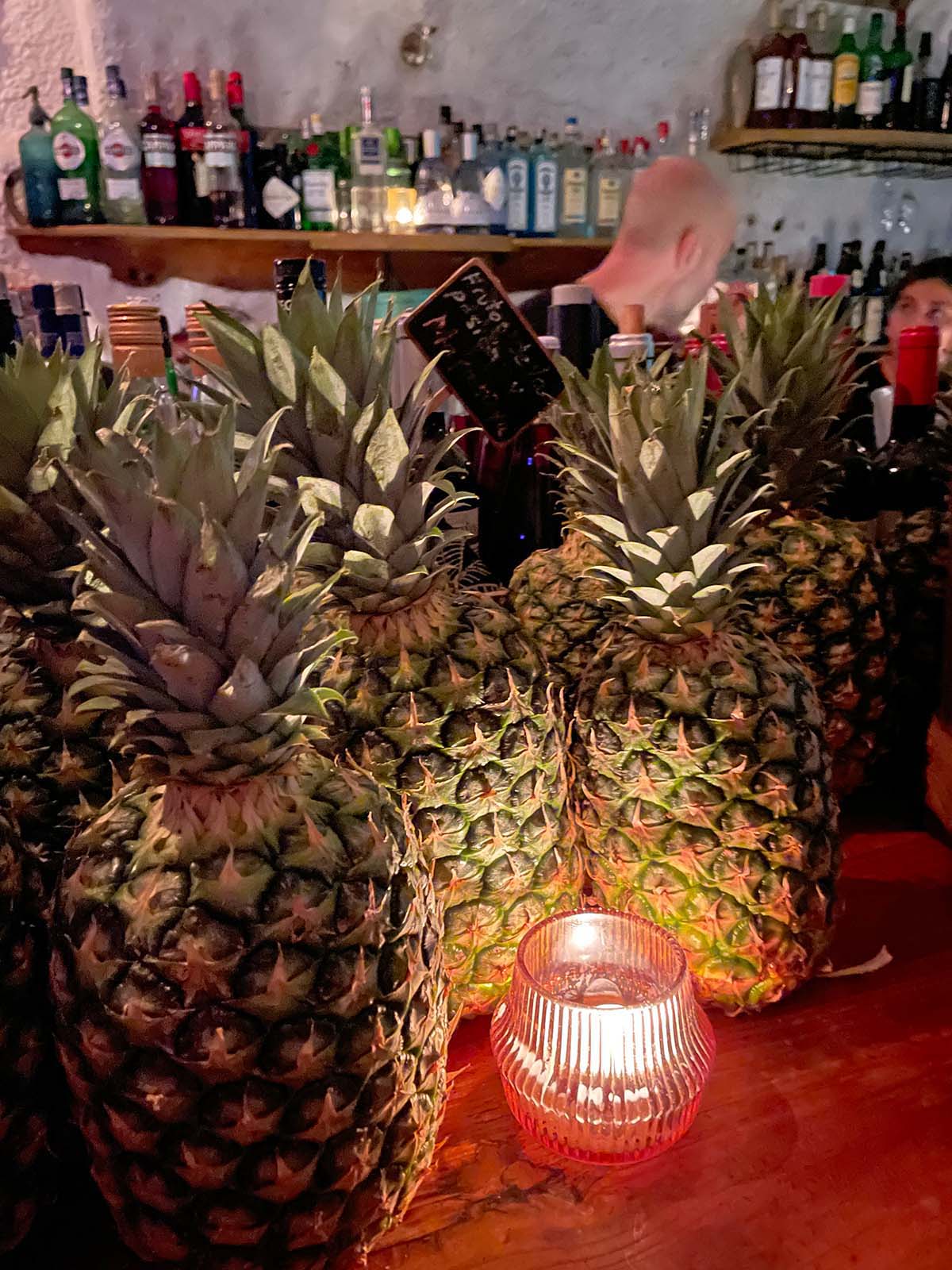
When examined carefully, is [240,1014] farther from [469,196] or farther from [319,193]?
[469,196]

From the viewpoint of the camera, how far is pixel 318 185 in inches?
107

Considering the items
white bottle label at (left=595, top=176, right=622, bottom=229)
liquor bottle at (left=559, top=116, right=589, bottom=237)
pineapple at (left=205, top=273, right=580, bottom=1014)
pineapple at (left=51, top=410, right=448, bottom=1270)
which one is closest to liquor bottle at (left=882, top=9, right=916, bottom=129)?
white bottle label at (left=595, top=176, right=622, bottom=229)

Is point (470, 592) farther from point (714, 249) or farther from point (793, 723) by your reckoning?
point (714, 249)

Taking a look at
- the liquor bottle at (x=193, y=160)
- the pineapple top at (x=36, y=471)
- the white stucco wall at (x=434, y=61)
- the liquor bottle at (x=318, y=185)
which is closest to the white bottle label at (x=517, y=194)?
the white stucco wall at (x=434, y=61)

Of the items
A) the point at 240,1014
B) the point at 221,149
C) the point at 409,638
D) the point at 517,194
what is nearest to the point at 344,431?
the point at 409,638

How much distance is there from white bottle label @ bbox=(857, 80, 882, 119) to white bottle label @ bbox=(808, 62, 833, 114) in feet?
0.39

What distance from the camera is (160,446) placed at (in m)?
0.47

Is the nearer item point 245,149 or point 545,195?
point 245,149

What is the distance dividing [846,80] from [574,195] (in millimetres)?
1100

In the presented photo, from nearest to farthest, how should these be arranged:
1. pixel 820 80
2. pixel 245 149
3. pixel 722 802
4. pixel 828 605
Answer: pixel 722 802, pixel 828 605, pixel 245 149, pixel 820 80

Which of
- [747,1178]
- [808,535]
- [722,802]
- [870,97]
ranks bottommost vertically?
[747,1178]

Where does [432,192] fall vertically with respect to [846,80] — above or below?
below

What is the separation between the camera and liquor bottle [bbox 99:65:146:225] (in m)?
2.54

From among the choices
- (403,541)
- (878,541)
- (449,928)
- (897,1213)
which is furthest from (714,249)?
(897,1213)
